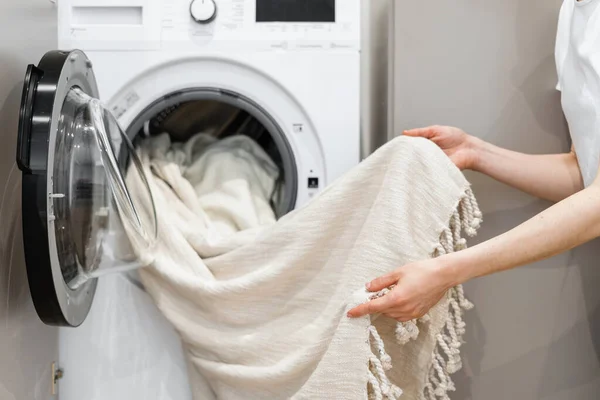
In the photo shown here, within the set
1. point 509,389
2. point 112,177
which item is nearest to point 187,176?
point 112,177

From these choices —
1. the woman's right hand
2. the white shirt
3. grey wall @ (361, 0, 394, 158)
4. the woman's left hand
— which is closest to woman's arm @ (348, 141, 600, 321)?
the woman's left hand

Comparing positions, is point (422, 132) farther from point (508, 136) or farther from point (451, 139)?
point (508, 136)

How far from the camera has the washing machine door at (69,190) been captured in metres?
0.88

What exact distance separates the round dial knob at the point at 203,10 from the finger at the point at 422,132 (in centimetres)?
48

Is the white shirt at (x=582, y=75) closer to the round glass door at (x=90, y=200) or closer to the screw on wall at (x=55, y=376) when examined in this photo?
the round glass door at (x=90, y=200)

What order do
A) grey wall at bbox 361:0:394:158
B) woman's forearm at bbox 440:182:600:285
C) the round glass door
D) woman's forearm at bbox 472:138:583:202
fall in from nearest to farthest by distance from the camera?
woman's forearm at bbox 440:182:600:285 < the round glass door < woman's forearm at bbox 472:138:583:202 < grey wall at bbox 361:0:394:158

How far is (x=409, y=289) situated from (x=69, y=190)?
23.0 inches

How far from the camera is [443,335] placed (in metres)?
0.98

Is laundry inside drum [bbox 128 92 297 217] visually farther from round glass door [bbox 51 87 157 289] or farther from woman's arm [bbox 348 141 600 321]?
woman's arm [bbox 348 141 600 321]

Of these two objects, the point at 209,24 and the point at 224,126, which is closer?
the point at 209,24

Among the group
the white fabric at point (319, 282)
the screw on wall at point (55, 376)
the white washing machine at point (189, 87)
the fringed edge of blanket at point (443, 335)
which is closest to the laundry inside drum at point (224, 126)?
the white washing machine at point (189, 87)

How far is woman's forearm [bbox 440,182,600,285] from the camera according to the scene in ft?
2.85

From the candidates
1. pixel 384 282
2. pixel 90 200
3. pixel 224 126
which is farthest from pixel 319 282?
pixel 224 126

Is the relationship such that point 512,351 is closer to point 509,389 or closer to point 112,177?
point 509,389
